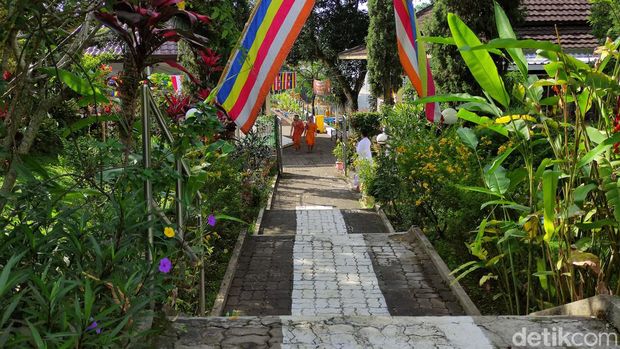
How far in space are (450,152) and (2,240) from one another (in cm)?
606

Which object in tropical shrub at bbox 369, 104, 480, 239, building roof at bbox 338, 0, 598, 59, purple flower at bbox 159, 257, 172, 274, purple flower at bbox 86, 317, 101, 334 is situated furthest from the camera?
building roof at bbox 338, 0, 598, 59

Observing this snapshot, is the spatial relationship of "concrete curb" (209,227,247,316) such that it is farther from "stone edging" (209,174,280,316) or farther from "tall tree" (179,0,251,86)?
"tall tree" (179,0,251,86)

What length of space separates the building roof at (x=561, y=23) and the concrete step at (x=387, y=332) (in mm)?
12108

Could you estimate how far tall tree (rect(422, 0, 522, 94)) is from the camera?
35.5ft

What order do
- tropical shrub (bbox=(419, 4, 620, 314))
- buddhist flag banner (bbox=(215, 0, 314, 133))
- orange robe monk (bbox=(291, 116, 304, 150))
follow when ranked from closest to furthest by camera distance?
tropical shrub (bbox=(419, 4, 620, 314)) → buddhist flag banner (bbox=(215, 0, 314, 133)) → orange robe monk (bbox=(291, 116, 304, 150))

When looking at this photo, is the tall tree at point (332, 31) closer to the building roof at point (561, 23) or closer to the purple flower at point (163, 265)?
the building roof at point (561, 23)

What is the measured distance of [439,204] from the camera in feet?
26.5

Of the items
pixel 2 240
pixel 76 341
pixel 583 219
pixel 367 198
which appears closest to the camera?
pixel 76 341

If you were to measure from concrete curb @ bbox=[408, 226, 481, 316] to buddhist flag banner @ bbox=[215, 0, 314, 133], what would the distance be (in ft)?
7.61

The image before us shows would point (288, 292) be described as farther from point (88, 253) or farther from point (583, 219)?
point (88, 253)

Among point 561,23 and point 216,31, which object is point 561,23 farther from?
point 216,31

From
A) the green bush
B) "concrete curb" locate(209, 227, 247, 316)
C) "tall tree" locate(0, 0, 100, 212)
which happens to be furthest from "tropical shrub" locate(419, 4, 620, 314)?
the green bush

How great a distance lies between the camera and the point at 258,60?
554 cm

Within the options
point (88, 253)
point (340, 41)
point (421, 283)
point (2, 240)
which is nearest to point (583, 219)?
point (421, 283)
